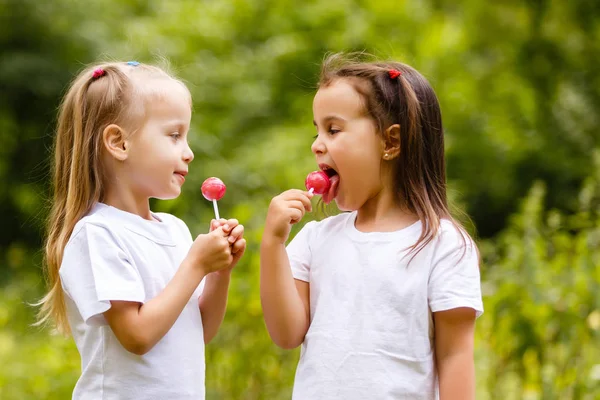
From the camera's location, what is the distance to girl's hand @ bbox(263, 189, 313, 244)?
90.0 inches

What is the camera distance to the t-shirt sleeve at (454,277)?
2195 mm

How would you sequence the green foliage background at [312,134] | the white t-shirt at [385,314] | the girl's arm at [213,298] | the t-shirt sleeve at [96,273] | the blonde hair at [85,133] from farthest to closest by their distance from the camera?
the green foliage background at [312,134] → the girl's arm at [213,298] → the blonde hair at [85,133] → the white t-shirt at [385,314] → the t-shirt sleeve at [96,273]

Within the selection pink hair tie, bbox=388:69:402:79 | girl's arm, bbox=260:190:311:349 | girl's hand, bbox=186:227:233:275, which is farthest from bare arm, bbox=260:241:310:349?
pink hair tie, bbox=388:69:402:79

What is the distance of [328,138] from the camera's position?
2.37 m

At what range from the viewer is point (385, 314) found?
224 cm

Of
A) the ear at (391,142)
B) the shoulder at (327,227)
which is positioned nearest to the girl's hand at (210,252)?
the shoulder at (327,227)

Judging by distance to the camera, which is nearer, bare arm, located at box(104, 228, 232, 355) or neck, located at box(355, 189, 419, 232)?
bare arm, located at box(104, 228, 232, 355)

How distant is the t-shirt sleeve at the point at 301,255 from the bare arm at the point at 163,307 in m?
0.30

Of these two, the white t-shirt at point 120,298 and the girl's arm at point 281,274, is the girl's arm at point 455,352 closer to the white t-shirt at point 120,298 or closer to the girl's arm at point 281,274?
the girl's arm at point 281,274

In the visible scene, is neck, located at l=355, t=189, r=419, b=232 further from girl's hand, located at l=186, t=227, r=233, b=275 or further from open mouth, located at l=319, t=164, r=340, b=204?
girl's hand, located at l=186, t=227, r=233, b=275

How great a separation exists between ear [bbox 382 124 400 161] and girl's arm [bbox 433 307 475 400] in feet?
1.59

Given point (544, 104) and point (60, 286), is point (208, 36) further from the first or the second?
point (60, 286)

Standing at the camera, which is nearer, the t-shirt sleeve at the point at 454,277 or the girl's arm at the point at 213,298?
the t-shirt sleeve at the point at 454,277

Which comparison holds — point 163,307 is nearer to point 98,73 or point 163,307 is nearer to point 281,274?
point 281,274
